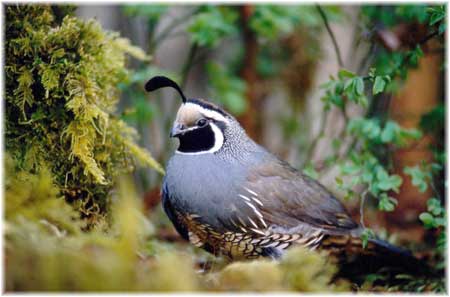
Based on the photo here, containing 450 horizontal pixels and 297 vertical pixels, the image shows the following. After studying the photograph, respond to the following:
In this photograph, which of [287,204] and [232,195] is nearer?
[232,195]

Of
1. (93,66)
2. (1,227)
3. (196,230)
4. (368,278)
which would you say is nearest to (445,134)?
(368,278)

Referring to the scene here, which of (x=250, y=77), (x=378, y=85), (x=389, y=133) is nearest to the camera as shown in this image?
(x=378, y=85)

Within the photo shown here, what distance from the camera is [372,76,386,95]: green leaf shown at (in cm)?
261

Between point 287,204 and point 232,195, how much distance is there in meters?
0.31

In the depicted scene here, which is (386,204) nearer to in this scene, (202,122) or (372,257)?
(372,257)

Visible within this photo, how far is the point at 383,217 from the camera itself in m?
4.82

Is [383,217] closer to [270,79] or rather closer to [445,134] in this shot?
[445,134]

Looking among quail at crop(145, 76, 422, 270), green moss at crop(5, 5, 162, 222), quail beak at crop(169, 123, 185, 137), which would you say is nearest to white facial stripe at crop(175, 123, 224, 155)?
quail at crop(145, 76, 422, 270)

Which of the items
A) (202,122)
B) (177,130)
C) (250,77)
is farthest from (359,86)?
(250,77)

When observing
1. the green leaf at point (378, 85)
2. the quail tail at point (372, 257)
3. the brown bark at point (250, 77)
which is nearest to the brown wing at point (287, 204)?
the quail tail at point (372, 257)

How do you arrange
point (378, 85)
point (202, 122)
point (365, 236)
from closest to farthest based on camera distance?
point (378, 85) → point (202, 122) → point (365, 236)

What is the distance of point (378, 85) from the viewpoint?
2629mm

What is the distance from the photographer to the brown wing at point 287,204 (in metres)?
2.70

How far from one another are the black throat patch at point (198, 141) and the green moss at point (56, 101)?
1.25 feet
